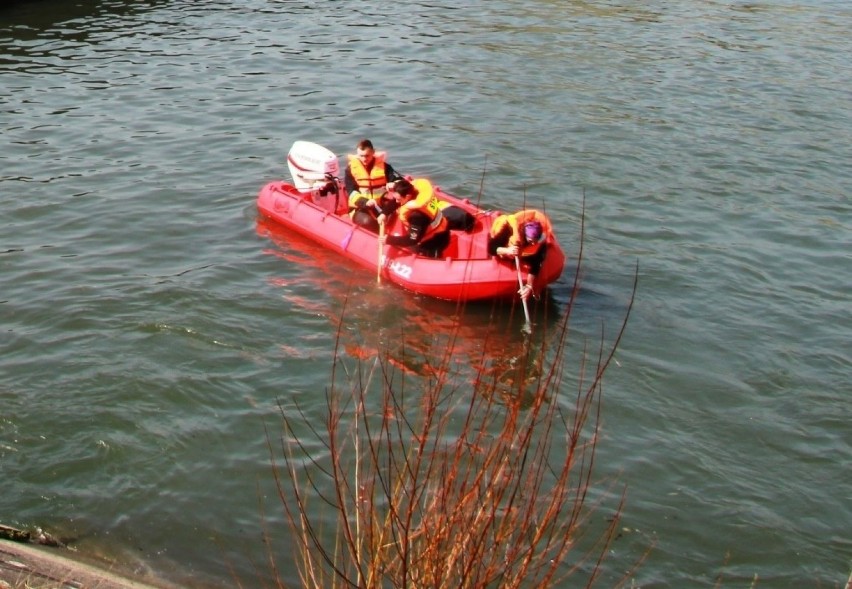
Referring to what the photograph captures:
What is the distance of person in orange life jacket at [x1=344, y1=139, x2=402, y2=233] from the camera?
12094mm

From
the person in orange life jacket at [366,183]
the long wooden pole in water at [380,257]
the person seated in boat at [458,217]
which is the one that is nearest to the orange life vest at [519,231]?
the person seated in boat at [458,217]

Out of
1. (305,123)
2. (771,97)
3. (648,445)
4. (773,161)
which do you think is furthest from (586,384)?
(771,97)

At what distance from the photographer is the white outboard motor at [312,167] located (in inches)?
507

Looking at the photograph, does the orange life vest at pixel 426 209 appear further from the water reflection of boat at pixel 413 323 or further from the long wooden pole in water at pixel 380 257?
the water reflection of boat at pixel 413 323

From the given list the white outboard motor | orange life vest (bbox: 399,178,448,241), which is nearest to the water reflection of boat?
orange life vest (bbox: 399,178,448,241)

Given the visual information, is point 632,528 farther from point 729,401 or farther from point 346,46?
point 346,46

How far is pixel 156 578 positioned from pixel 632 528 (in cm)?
324

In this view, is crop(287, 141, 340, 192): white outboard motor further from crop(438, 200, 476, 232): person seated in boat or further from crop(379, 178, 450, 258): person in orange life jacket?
crop(438, 200, 476, 232): person seated in boat

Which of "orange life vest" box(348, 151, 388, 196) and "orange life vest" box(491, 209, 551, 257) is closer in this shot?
"orange life vest" box(491, 209, 551, 257)

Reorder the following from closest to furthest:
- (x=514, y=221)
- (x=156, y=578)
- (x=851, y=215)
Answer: (x=156, y=578), (x=514, y=221), (x=851, y=215)

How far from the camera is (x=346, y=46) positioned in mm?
21062

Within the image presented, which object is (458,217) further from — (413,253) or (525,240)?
(525,240)

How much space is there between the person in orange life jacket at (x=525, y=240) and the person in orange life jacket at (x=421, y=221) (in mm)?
840

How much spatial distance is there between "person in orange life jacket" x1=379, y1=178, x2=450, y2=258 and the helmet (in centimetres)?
136
